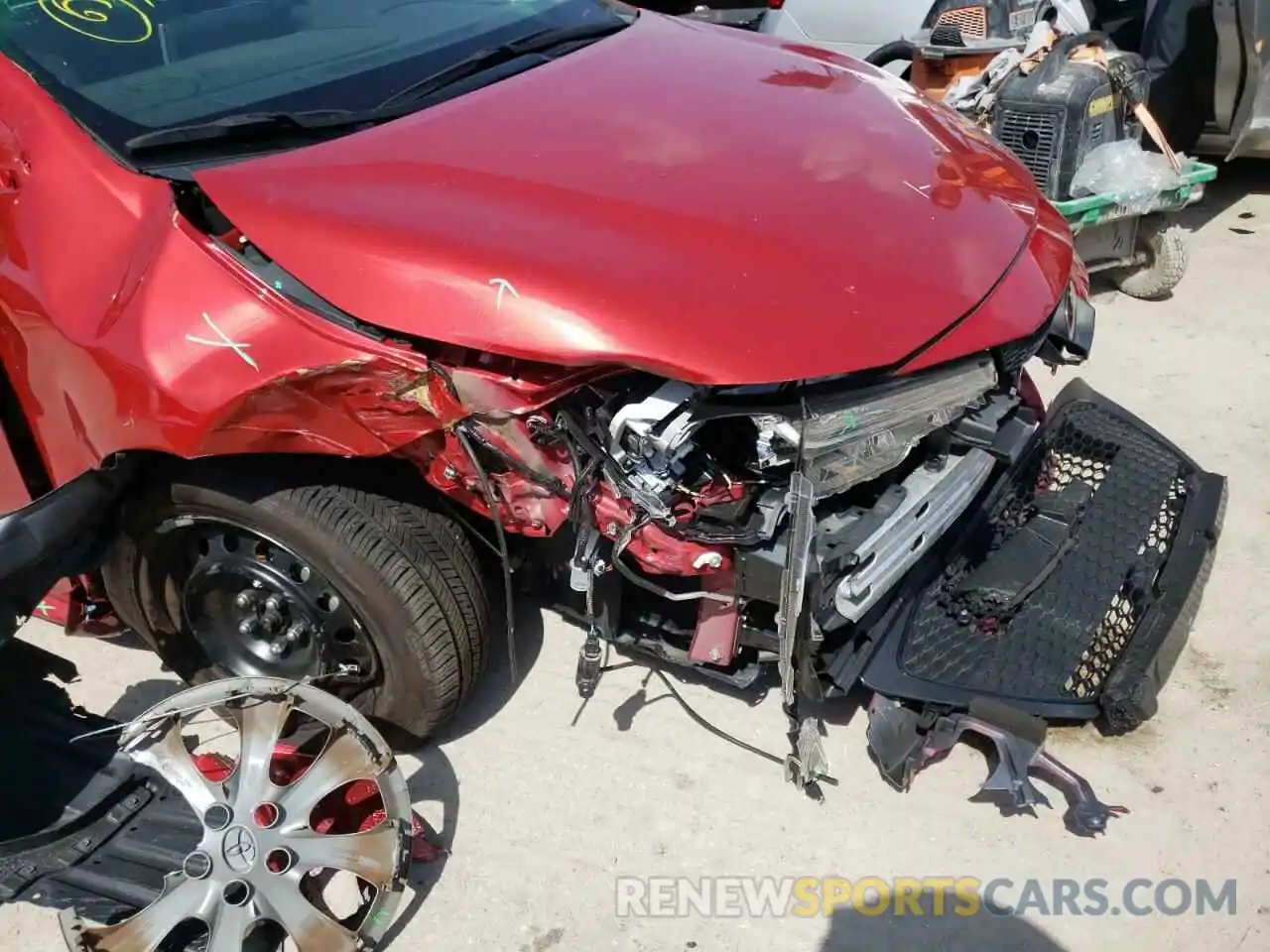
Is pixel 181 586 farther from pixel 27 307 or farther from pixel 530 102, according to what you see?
pixel 530 102

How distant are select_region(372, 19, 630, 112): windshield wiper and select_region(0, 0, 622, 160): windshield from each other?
0.11 feet

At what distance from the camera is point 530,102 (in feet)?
7.96

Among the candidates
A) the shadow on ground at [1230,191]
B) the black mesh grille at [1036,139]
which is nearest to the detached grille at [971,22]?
the black mesh grille at [1036,139]

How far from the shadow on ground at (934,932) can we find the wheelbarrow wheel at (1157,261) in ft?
11.1

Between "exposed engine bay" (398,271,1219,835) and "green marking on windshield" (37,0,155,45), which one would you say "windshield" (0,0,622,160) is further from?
"exposed engine bay" (398,271,1219,835)

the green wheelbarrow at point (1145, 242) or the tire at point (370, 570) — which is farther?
the green wheelbarrow at point (1145, 242)

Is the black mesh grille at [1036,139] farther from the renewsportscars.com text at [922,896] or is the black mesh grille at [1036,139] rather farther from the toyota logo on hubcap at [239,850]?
the toyota logo on hubcap at [239,850]

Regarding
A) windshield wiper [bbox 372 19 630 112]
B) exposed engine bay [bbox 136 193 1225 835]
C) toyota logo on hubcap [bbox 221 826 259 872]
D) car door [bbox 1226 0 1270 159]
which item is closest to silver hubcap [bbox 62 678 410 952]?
toyota logo on hubcap [bbox 221 826 259 872]

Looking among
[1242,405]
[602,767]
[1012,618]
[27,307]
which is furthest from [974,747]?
[27,307]

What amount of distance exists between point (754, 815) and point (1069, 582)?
99 centimetres

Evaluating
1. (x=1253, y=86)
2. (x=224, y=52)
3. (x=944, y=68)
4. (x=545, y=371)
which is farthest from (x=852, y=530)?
(x=1253, y=86)

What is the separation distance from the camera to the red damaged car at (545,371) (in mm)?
1926

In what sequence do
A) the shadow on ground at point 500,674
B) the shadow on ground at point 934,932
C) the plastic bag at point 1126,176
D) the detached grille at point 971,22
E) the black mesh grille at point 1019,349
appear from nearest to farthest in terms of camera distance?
1. the shadow on ground at point 934,932
2. the black mesh grille at point 1019,349
3. the shadow on ground at point 500,674
4. the plastic bag at point 1126,176
5. the detached grille at point 971,22

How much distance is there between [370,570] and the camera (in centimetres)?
216
